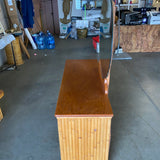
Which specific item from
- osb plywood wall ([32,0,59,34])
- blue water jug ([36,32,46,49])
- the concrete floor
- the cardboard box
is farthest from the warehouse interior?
osb plywood wall ([32,0,59,34])

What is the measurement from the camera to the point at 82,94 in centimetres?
158

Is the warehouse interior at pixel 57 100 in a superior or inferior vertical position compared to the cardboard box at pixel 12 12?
inferior

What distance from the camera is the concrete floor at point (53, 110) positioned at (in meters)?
1.82

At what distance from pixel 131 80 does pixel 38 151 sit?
7.45 feet

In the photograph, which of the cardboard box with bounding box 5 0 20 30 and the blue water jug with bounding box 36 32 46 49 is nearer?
the cardboard box with bounding box 5 0 20 30

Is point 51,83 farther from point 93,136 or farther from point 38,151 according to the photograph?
point 93,136

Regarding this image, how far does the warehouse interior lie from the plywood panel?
0.07 m

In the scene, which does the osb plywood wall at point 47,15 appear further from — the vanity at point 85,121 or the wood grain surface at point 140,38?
the vanity at point 85,121

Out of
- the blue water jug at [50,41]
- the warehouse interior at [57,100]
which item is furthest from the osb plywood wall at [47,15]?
the warehouse interior at [57,100]

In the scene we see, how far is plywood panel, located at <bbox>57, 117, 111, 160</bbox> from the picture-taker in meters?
1.33

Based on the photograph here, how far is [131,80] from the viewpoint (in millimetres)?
3346

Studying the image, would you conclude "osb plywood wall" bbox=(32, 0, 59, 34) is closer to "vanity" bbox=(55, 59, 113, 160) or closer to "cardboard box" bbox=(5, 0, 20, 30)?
"cardboard box" bbox=(5, 0, 20, 30)

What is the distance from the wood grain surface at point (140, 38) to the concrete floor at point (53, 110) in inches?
30.6

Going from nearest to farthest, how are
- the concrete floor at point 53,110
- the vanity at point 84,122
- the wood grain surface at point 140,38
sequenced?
the vanity at point 84,122, the concrete floor at point 53,110, the wood grain surface at point 140,38
